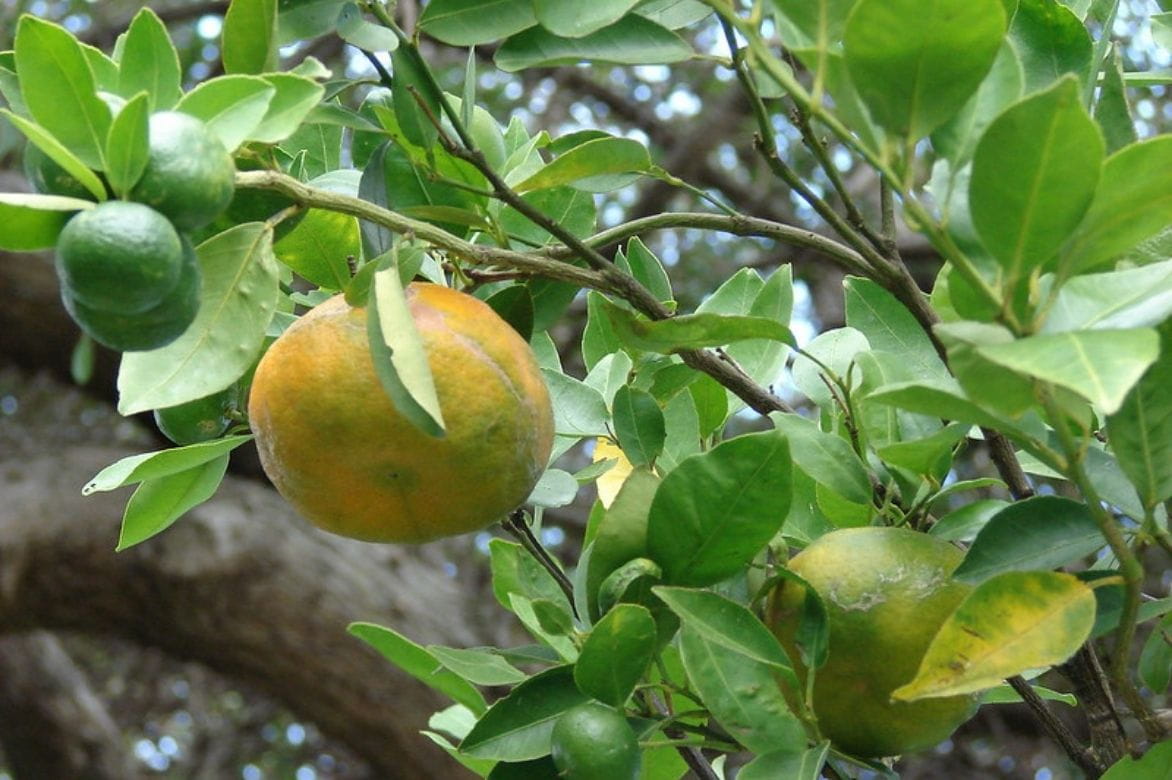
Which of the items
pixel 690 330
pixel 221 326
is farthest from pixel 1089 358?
pixel 221 326

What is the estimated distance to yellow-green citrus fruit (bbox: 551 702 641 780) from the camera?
56cm

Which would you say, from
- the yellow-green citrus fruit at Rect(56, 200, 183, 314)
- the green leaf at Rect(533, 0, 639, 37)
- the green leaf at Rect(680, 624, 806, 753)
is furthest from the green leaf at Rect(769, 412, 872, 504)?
the yellow-green citrus fruit at Rect(56, 200, 183, 314)

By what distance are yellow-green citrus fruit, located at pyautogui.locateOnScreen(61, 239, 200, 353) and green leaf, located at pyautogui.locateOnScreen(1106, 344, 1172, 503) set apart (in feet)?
1.05

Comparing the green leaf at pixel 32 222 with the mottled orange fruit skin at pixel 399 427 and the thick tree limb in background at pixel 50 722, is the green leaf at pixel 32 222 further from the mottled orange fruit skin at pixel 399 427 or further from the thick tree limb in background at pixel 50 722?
the thick tree limb in background at pixel 50 722

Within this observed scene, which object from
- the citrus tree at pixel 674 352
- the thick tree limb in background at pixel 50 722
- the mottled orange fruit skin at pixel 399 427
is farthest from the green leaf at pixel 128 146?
the thick tree limb in background at pixel 50 722

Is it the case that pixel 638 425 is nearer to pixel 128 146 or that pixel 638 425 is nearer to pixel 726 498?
pixel 726 498

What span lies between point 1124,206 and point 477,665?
1.24 ft

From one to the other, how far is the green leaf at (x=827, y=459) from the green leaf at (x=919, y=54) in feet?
0.71

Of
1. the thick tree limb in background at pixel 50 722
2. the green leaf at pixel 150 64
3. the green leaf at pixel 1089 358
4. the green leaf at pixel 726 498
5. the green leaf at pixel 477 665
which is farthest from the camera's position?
the thick tree limb in background at pixel 50 722

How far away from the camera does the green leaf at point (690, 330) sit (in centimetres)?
57

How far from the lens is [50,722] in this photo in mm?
2932

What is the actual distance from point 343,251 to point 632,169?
148 mm

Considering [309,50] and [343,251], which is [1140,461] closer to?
[343,251]

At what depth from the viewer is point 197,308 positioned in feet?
1.58
